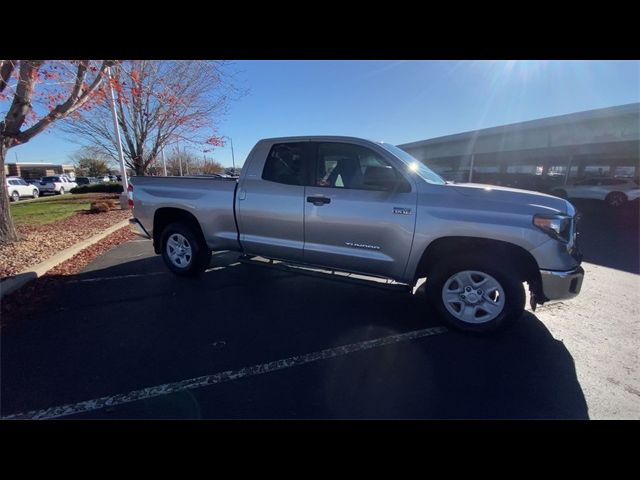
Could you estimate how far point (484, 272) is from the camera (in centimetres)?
307

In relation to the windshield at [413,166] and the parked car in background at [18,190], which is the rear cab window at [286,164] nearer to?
the windshield at [413,166]

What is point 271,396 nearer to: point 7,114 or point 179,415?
point 179,415

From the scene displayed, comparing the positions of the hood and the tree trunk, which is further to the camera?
the tree trunk

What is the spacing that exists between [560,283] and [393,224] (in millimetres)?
1667

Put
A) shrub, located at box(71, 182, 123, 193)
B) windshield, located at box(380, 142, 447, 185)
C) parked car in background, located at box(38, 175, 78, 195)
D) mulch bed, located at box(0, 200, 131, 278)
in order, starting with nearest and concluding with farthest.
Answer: windshield, located at box(380, 142, 447, 185) → mulch bed, located at box(0, 200, 131, 278) → shrub, located at box(71, 182, 123, 193) → parked car in background, located at box(38, 175, 78, 195)

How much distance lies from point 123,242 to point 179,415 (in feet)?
21.3

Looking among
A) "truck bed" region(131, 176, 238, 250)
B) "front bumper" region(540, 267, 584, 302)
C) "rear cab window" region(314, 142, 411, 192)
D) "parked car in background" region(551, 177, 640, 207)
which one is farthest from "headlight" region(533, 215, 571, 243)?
"parked car in background" region(551, 177, 640, 207)

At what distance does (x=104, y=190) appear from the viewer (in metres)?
24.9

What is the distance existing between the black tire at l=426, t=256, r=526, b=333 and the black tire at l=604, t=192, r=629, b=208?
17.5 metres

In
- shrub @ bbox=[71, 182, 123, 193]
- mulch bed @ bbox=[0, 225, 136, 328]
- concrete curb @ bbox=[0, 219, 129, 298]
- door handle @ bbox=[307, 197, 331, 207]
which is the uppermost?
shrub @ bbox=[71, 182, 123, 193]

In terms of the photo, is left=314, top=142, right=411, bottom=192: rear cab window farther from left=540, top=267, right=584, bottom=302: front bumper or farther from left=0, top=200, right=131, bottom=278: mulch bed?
left=0, top=200, right=131, bottom=278: mulch bed

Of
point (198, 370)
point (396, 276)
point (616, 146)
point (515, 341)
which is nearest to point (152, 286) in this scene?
point (198, 370)

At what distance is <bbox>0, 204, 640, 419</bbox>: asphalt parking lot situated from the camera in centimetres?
227

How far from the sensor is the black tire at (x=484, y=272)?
9.79ft
